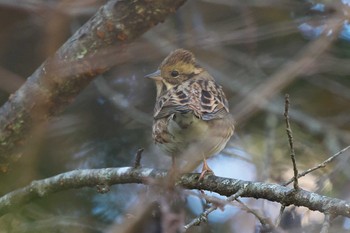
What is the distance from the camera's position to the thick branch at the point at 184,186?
4.07m

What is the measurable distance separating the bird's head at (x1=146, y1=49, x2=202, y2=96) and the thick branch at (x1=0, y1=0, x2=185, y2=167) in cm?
43

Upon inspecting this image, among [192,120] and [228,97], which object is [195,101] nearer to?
[192,120]

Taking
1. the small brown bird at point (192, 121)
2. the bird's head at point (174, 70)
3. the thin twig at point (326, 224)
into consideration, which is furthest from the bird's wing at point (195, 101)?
the thin twig at point (326, 224)

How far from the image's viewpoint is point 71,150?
7.37 meters

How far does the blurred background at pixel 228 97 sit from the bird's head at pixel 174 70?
108 mm

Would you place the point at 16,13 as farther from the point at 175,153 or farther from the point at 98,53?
the point at 175,153

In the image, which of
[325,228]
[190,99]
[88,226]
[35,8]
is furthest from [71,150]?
[325,228]

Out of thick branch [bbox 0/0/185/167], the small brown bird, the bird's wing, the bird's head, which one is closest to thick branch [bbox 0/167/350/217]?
the small brown bird

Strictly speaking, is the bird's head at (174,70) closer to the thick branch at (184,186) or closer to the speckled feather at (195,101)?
the speckled feather at (195,101)

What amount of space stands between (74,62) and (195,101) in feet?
2.75

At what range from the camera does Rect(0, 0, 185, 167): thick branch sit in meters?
5.91

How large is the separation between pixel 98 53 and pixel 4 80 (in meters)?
0.75

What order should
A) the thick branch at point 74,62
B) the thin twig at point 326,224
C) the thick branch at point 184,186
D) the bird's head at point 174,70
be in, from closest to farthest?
the thin twig at point 326,224 → the thick branch at point 184,186 → the thick branch at point 74,62 → the bird's head at point 174,70

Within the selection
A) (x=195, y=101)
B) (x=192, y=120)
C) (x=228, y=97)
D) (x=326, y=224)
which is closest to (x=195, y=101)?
(x=195, y=101)
